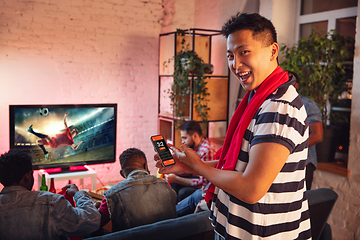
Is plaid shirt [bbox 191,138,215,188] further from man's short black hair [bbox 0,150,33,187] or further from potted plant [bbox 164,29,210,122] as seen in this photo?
man's short black hair [bbox 0,150,33,187]

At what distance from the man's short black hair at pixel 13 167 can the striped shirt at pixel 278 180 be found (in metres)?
1.03

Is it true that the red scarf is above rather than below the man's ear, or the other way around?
below

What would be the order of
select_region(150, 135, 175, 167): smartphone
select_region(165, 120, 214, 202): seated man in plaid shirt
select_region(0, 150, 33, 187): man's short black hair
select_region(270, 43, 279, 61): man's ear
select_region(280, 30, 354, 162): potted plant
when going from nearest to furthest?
select_region(270, 43, 279, 61): man's ear → select_region(150, 135, 175, 167): smartphone → select_region(0, 150, 33, 187): man's short black hair → select_region(280, 30, 354, 162): potted plant → select_region(165, 120, 214, 202): seated man in plaid shirt

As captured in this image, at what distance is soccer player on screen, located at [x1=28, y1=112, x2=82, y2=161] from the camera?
308cm

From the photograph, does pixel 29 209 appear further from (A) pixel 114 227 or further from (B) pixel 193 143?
(B) pixel 193 143

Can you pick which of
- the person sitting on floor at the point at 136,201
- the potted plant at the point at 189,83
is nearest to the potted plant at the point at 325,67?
the potted plant at the point at 189,83

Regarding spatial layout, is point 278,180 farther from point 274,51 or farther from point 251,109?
point 274,51

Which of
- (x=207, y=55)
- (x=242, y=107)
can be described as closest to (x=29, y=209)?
(x=242, y=107)

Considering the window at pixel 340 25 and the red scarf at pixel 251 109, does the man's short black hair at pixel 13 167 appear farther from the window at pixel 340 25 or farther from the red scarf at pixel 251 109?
the window at pixel 340 25

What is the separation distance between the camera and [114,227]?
175 cm

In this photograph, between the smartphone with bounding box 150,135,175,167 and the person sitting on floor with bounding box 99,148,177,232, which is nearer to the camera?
the smartphone with bounding box 150,135,175,167

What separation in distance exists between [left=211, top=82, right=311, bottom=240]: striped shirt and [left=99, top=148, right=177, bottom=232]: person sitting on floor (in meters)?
0.81

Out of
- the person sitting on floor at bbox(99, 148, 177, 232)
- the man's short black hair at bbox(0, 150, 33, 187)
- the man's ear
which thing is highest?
the man's ear

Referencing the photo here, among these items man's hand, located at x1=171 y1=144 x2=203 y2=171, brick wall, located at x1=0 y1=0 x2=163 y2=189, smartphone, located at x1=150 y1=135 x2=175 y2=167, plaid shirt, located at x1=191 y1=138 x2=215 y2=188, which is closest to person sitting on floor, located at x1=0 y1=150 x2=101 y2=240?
smartphone, located at x1=150 y1=135 x2=175 y2=167
